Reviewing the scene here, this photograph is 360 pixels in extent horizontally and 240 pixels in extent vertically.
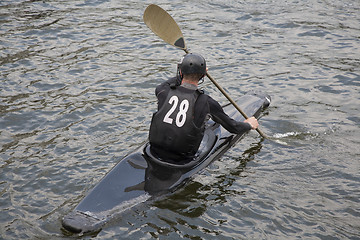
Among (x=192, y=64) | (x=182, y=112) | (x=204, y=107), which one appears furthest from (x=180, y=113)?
(x=192, y=64)

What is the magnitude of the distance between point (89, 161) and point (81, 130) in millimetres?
1087

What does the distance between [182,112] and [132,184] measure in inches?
41.0

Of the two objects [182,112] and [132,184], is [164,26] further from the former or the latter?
[132,184]

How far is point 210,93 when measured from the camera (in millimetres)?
9156

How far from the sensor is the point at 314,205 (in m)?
5.73

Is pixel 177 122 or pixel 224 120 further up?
pixel 177 122

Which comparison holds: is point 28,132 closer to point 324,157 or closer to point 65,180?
point 65,180

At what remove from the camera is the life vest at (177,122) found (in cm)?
556

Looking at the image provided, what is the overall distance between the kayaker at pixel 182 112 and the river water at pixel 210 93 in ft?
2.00

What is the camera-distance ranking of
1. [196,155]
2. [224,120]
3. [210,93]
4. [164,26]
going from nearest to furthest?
[224,120], [196,155], [164,26], [210,93]

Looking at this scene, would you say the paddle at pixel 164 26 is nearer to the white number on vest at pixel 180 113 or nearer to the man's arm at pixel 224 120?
the man's arm at pixel 224 120

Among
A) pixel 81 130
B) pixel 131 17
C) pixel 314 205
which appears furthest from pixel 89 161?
pixel 131 17

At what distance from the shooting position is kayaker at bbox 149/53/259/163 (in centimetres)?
555

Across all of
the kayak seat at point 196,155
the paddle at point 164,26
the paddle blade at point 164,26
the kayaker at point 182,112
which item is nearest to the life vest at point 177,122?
the kayaker at point 182,112
